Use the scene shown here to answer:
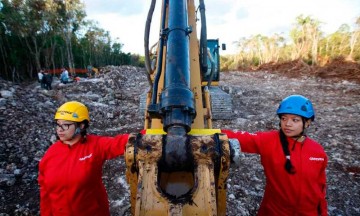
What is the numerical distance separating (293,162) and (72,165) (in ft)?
6.26

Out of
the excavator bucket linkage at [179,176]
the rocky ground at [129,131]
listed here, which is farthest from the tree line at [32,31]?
the excavator bucket linkage at [179,176]

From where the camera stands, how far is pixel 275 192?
2543mm

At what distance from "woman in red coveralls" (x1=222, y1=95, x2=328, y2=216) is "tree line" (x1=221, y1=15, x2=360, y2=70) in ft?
73.7

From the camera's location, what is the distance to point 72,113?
8.62 ft

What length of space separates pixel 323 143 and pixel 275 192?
4.66 metres

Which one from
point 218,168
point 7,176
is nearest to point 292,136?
point 218,168

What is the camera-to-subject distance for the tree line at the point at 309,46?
80.7ft

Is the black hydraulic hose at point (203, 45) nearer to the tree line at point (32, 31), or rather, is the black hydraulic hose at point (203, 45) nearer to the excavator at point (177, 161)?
the excavator at point (177, 161)

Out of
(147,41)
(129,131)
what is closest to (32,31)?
(129,131)

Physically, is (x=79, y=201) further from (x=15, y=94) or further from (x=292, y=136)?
(x=15, y=94)

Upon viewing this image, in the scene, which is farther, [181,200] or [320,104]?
[320,104]

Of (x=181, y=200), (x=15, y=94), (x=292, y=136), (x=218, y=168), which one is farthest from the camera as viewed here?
(x=15, y=94)

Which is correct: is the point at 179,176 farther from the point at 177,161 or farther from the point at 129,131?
the point at 129,131

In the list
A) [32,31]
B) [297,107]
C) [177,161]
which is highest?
[32,31]
